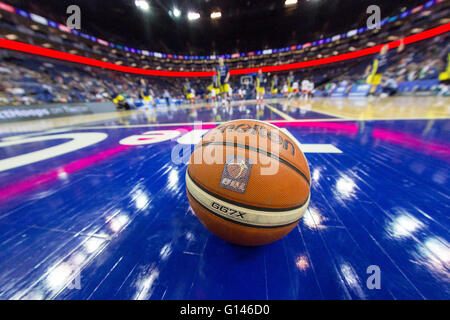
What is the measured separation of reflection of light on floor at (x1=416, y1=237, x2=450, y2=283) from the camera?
0.96 m

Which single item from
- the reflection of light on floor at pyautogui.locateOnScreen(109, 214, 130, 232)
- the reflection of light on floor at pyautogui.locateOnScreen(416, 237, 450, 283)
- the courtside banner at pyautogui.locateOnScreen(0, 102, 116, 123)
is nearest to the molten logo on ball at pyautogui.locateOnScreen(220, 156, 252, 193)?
the reflection of light on floor at pyautogui.locateOnScreen(109, 214, 130, 232)

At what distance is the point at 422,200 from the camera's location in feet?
5.02

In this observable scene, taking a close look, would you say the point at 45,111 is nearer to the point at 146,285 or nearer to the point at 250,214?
the point at 146,285

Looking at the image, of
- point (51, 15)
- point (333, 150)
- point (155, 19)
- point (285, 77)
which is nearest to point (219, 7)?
point (155, 19)

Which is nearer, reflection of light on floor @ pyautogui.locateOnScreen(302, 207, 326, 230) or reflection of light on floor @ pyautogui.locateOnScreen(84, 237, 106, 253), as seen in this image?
reflection of light on floor @ pyautogui.locateOnScreen(84, 237, 106, 253)

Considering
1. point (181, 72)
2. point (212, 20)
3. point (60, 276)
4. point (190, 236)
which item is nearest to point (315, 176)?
point (190, 236)

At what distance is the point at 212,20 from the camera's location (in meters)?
21.5

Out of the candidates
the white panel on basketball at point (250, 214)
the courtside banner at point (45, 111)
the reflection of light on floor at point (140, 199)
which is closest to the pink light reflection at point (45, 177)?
the reflection of light on floor at point (140, 199)

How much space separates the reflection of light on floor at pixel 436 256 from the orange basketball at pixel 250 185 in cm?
73

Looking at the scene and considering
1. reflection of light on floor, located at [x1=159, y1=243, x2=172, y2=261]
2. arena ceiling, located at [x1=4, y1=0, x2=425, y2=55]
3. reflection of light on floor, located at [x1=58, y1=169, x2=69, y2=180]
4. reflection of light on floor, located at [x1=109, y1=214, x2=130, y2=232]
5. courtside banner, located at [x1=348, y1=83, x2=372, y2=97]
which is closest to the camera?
reflection of light on floor, located at [x1=159, y1=243, x2=172, y2=261]

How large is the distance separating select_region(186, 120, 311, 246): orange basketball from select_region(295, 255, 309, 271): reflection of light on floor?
0.59 feet

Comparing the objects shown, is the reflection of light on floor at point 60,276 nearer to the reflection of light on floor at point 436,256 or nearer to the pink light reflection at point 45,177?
the pink light reflection at point 45,177

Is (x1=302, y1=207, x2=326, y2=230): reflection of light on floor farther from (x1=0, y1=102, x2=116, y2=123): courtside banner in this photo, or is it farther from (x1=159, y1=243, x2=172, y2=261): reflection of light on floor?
(x1=0, y1=102, x2=116, y2=123): courtside banner

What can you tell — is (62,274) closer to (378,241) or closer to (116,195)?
(116,195)
